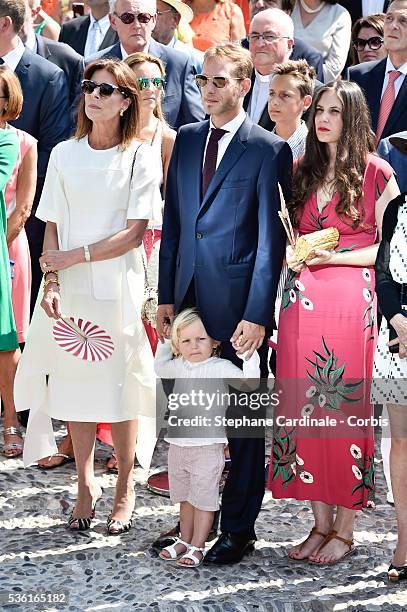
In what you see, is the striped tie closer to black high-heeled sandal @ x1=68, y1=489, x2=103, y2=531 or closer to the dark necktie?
A: the dark necktie

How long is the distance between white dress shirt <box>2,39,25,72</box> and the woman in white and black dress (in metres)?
2.99

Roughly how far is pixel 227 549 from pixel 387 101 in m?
3.00

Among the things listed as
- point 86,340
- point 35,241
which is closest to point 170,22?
point 35,241

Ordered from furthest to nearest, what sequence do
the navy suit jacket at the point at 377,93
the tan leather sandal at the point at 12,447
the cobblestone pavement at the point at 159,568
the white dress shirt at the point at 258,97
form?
the white dress shirt at the point at 258,97, the navy suit jacket at the point at 377,93, the tan leather sandal at the point at 12,447, the cobblestone pavement at the point at 159,568

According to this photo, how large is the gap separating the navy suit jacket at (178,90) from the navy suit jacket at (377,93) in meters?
0.98

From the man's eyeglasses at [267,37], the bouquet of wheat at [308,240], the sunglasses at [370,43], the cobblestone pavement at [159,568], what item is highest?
the sunglasses at [370,43]

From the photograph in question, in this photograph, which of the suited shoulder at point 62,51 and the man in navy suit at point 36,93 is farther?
the suited shoulder at point 62,51

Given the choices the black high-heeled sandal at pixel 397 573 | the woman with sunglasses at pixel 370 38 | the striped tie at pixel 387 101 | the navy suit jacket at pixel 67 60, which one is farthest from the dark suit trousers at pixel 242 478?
the woman with sunglasses at pixel 370 38

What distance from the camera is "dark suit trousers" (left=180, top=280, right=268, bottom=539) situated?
479 centimetres

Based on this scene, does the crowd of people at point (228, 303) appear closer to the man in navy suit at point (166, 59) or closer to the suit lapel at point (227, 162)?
the suit lapel at point (227, 162)

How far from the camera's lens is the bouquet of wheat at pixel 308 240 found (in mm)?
4680

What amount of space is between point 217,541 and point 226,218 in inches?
56.8

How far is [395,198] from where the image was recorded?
4648mm

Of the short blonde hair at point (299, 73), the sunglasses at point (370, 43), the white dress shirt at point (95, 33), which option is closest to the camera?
the short blonde hair at point (299, 73)
